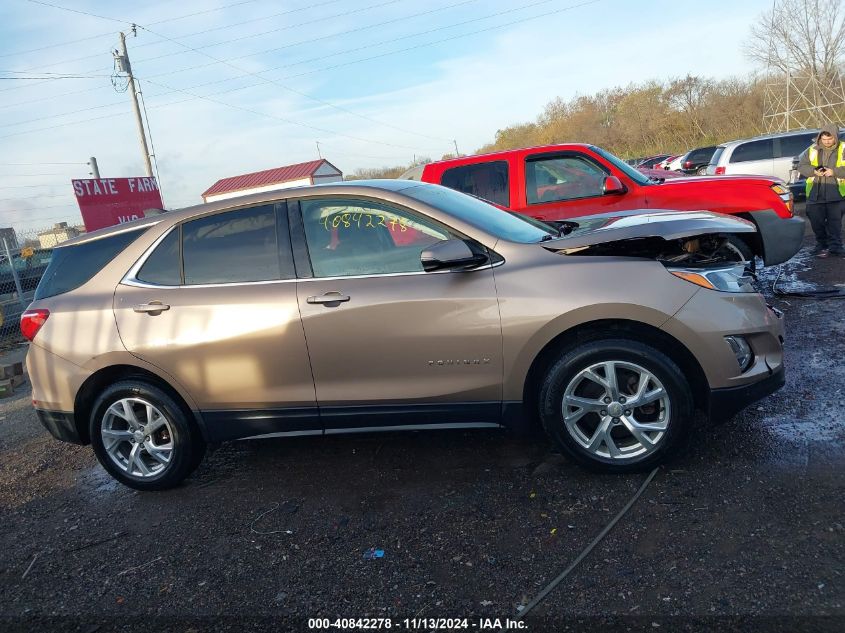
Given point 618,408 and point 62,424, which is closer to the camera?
point 618,408

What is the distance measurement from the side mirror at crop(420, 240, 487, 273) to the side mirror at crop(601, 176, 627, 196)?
11.8ft

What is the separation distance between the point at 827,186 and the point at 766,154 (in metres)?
5.83

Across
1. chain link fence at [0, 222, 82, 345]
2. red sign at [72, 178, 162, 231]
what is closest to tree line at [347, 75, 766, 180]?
red sign at [72, 178, 162, 231]

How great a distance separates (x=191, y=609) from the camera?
9.26 feet

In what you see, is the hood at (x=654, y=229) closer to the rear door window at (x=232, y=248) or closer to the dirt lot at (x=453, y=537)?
the dirt lot at (x=453, y=537)

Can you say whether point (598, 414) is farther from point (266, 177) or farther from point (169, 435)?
point (266, 177)

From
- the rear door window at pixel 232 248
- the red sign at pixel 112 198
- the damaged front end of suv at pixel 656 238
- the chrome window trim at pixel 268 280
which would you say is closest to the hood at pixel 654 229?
the damaged front end of suv at pixel 656 238

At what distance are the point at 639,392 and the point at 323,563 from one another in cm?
184

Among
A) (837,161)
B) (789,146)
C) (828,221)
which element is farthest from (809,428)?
(789,146)

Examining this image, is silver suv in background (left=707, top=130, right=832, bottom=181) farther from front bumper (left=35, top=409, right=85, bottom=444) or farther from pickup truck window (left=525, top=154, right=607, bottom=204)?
front bumper (left=35, top=409, right=85, bottom=444)

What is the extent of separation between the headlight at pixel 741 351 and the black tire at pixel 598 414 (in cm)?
28

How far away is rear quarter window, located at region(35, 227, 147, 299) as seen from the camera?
13.2 ft

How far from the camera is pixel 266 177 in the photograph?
28.5m

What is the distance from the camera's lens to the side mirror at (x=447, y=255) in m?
3.27
